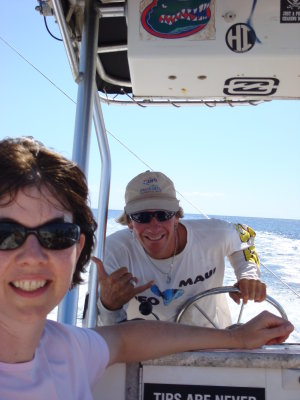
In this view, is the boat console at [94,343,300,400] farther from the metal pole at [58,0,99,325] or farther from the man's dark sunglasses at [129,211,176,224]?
the man's dark sunglasses at [129,211,176,224]

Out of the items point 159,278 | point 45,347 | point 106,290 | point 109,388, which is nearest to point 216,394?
point 109,388

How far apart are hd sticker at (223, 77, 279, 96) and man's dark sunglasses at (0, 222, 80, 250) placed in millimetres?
949

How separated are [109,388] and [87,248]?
38 cm

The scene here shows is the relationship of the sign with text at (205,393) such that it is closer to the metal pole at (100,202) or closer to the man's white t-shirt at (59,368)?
the man's white t-shirt at (59,368)

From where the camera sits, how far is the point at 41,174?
1008mm

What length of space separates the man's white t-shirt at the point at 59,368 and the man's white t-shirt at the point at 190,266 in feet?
2.51

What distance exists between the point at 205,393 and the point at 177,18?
114 centimetres

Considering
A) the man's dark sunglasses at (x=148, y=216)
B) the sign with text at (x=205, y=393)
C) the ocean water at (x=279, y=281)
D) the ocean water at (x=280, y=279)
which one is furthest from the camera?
the ocean water at (x=280, y=279)

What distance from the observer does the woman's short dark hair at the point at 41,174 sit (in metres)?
0.96

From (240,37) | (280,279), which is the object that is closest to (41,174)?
(240,37)

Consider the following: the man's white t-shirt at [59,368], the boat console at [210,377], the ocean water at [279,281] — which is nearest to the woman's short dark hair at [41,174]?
the man's white t-shirt at [59,368]

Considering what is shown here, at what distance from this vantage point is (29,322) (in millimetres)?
979

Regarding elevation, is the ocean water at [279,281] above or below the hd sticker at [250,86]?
below

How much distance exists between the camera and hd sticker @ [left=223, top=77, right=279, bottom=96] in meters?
1.66
